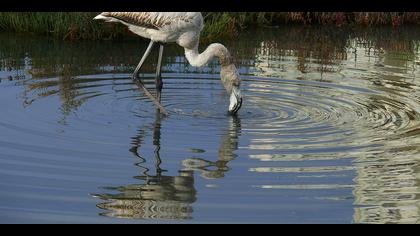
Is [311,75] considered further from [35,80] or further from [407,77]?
[35,80]

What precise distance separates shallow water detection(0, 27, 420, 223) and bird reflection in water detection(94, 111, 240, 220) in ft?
0.06

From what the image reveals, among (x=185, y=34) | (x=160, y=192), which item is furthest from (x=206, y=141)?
(x=185, y=34)

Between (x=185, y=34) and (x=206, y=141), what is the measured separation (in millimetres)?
2205

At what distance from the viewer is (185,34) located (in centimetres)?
1098

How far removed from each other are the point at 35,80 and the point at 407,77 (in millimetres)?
5684

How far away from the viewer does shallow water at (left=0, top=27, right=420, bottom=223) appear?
707 centimetres

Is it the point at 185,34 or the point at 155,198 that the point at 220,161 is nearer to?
the point at 155,198

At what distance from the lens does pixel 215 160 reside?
8.56m

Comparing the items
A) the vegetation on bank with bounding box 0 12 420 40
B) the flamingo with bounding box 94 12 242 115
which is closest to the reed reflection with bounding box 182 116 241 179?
the flamingo with bounding box 94 12 242 115

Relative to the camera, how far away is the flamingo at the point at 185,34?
10773 mm

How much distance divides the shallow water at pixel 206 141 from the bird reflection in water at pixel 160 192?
17mm

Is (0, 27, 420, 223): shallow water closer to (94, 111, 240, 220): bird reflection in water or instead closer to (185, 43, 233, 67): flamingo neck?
(94, 111, 240, 220): bird reflection in water

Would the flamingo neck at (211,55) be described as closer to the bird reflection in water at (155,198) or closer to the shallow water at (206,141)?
the shallow water at (206,141)
